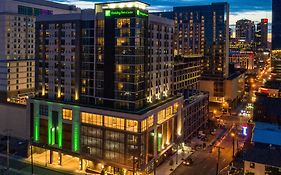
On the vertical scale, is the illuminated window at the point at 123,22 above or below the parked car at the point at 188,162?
above

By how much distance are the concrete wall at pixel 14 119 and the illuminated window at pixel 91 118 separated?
109ft

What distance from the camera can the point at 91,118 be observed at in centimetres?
8362

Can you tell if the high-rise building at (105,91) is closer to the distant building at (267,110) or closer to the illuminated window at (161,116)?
the illuminated window at (161,116)

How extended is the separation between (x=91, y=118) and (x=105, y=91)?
8.08m

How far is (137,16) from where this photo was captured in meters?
79.2

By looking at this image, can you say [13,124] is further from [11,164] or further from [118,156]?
[118,156]

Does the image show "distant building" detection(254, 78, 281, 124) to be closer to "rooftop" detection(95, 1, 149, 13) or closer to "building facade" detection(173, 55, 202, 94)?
"building facade" detection(173, 55, 202, 94)

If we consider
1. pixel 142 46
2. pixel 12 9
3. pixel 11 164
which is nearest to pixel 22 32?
pixel 12 9

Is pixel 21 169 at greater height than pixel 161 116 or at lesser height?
lesser

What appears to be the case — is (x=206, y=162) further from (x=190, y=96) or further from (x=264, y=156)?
(x=190, y=96)

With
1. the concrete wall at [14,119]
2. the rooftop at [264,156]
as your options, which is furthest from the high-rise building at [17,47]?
the rooftop at [264,156]

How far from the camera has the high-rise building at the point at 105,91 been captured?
79.6 metres

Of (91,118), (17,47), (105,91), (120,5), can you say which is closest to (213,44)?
(17,47)

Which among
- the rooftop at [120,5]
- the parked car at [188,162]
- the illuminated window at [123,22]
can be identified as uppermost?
the rooftop at [120,5]
